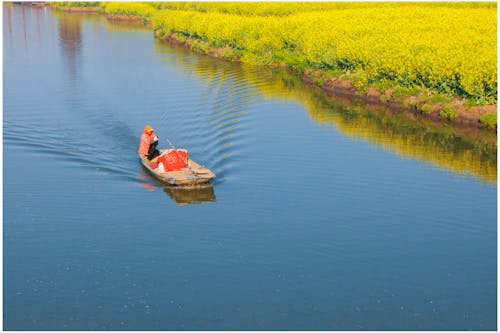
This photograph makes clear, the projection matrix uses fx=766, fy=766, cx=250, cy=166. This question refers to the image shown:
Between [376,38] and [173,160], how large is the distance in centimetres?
2618

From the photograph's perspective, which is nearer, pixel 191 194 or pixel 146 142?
pixel 191 194

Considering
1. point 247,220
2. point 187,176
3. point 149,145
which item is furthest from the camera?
point 149,145

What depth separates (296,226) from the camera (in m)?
23.6

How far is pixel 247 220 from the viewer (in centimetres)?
2395

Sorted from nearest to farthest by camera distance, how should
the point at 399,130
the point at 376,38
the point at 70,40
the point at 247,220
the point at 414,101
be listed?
the point at 247,220
the point at 399,130
the point at 414,101
the point at 376,38
the point at 70,40

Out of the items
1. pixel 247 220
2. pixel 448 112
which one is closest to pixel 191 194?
pixel 247 220

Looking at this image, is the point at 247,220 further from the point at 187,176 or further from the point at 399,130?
the point at 399,130

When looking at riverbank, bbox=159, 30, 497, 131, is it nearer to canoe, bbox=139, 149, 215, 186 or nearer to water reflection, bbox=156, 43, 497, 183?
water reflection, bbox=156, 43, 497, 183

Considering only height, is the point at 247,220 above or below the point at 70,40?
below

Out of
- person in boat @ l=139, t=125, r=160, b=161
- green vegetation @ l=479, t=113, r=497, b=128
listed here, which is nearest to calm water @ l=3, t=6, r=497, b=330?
person in boat @ l=139, t=125, r=160, b=161

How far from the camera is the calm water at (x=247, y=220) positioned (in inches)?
731

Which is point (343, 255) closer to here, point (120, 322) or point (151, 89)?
point (120, 322)

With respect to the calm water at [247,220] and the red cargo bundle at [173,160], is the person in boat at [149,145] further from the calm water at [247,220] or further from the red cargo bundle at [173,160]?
the red cargo bundle at [173,160]

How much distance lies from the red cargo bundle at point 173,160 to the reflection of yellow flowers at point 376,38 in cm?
1742
